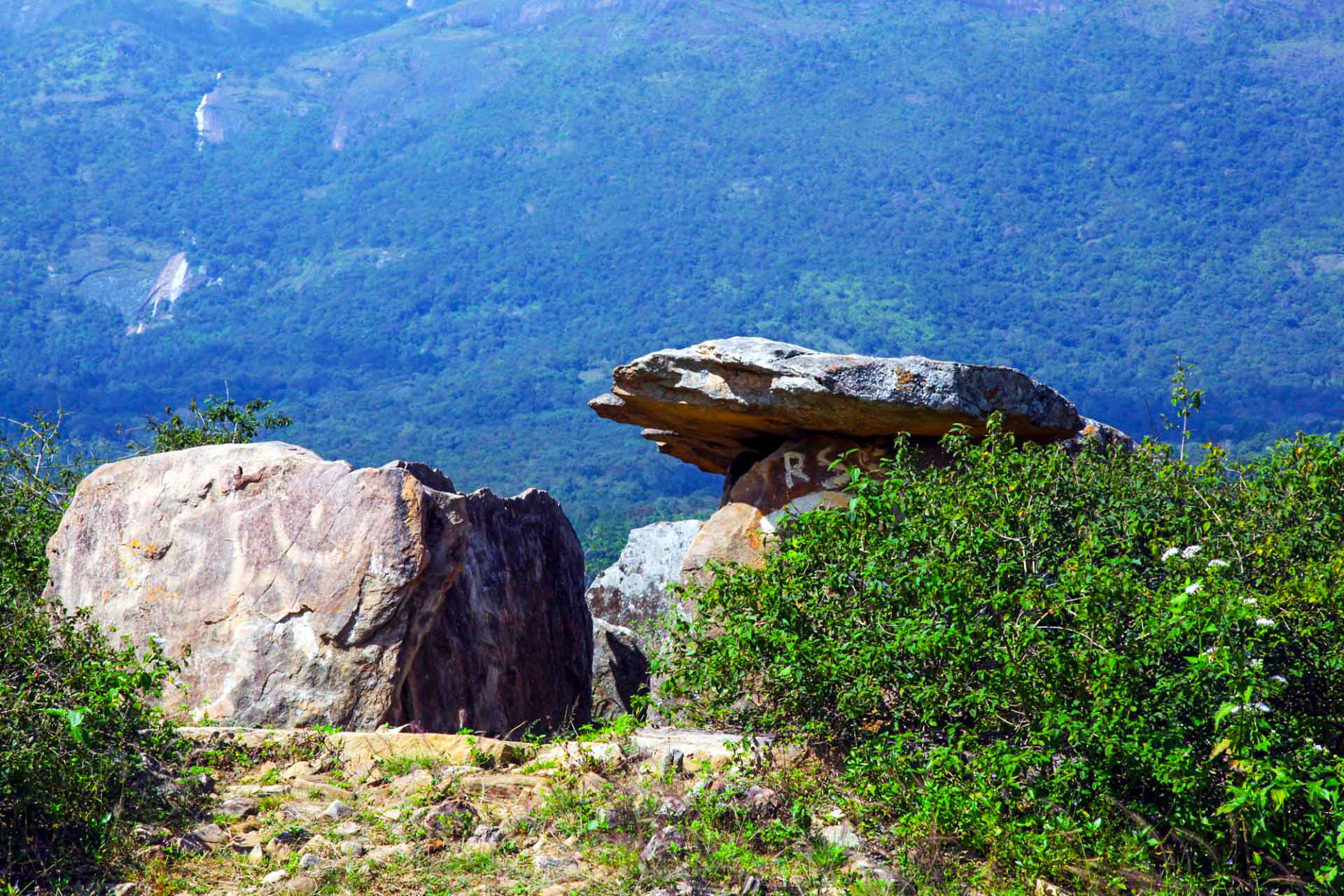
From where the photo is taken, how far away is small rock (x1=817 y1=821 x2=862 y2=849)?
22.7 ft

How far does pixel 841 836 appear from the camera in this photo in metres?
6.99

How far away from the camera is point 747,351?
13273mm

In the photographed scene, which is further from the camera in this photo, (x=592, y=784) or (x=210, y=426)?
(x=210, y=426)

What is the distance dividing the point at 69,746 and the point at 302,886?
4.76 ft

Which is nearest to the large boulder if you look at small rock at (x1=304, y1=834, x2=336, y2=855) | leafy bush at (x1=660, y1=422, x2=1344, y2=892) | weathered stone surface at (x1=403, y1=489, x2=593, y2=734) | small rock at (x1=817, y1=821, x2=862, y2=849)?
weathered stone surface at (x1=403, y1=489, x2=593, y2=734)

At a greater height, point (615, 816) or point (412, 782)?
point (615, 816)

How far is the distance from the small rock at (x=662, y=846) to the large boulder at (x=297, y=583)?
3.41 meters

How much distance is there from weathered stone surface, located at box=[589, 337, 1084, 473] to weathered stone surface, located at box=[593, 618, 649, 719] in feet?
8.59

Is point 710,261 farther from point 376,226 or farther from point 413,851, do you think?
point 413,851

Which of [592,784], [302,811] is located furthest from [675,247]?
[302,811]

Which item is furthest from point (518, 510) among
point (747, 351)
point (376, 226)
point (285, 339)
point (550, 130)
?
point (550, 130)

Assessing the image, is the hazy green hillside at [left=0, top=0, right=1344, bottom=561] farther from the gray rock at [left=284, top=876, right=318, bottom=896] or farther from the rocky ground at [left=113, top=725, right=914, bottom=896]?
the gray rock at [left=284, top=876, right=318, bottom=896]

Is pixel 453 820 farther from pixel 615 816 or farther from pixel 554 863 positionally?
pixel 615 816

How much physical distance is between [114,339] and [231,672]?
155179 millimetres
